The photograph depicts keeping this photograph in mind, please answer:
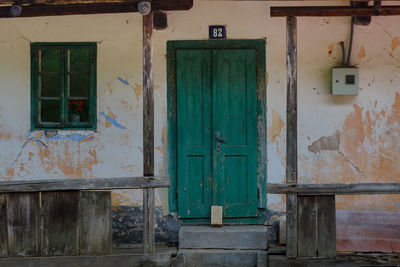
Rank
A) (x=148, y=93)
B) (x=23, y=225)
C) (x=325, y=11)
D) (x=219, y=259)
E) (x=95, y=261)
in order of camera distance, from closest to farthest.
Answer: (x=23, y=225) < (x=95, y=261) < (x=148, y=93) < (x=325, y=11) < (x=219, y=259)

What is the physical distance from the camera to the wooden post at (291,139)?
17.8 ft

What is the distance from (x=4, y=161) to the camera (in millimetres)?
6590

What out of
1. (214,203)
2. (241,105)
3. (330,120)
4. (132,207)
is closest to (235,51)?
(241,105)

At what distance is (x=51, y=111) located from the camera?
6.61 metres

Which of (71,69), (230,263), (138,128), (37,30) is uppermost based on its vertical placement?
(37,30)

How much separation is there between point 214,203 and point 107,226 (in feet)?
5.64

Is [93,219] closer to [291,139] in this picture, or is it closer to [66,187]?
[66,187]

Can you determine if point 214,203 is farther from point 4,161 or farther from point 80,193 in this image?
point 4,161

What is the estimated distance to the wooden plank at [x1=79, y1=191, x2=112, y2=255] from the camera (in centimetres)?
532

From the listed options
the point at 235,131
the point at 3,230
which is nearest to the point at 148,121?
the point at 235,131

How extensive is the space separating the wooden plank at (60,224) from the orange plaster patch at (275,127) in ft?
8.91

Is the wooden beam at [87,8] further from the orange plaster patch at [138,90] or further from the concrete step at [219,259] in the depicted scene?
the concrete step at [219,259]

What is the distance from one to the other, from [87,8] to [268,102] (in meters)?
2.67

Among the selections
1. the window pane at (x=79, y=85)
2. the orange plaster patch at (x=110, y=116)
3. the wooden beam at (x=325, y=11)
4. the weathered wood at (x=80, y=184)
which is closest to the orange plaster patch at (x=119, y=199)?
the orange plaster patch at (x=110, y=116)
